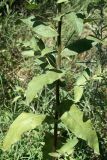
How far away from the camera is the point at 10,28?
Answer: 224 inches

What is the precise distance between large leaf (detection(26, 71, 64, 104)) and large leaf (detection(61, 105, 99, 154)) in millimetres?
306

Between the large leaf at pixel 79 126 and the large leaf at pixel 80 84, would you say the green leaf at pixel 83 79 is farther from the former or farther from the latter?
the large leaf at pixel 79 126

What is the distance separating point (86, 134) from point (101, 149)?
97 centimetres

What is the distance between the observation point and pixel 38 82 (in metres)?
2.47

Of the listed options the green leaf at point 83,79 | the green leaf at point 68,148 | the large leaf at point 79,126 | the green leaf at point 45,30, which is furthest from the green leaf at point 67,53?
the green leaf at point 68,148

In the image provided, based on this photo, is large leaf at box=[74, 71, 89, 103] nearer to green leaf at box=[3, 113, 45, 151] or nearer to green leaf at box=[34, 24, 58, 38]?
green leaf at box=[3, 113, 45, 151]

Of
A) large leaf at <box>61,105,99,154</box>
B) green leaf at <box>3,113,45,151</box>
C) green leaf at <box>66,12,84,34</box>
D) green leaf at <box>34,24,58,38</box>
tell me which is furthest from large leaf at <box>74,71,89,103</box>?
green leaf at <box>66,12,84,34</box>

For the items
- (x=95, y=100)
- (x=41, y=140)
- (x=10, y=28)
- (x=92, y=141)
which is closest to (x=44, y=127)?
(x=41, y=140)

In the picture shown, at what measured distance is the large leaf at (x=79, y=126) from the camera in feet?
8.78

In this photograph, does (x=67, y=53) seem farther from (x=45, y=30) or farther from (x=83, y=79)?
(x=83, y=79)

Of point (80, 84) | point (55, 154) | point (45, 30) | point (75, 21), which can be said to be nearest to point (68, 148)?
point (55, 154)

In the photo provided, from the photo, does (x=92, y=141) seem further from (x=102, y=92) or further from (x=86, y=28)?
(x=86, y=28)

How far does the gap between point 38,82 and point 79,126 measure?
16.2 inches

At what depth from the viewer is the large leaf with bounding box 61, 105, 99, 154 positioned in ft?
8.78
